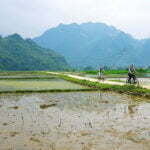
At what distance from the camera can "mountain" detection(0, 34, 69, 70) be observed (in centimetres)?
11232

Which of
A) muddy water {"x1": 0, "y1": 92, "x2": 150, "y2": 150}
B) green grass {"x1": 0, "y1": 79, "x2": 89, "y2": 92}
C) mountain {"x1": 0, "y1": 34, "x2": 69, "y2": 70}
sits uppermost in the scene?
mountain {"x1": 0, "y1": 34, "x2": 69, "y2": 70}

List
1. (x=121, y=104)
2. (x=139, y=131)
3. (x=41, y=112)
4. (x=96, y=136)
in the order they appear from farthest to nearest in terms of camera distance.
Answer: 1. (x=121, y=104)
2. (x=41, y=112)
3. (x=139, y=131)
4. (x=96, y=136)

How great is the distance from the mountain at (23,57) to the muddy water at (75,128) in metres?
96.4

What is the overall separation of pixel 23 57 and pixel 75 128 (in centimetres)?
11970

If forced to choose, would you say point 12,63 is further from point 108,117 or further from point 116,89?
point 108,117

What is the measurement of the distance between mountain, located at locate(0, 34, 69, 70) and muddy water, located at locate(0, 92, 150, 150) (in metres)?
96.4

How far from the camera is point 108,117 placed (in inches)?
379

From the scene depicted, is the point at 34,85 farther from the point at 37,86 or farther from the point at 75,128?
the point at 75,128

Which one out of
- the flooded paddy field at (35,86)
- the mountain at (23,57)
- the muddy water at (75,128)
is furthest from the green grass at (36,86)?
the mountain at (23,57)

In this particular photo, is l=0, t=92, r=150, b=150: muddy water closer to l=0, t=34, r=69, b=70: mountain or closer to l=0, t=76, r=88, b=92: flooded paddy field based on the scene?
l=0, t=76, r=88, b=92: flooded paddy field

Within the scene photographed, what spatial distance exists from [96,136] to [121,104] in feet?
19.1

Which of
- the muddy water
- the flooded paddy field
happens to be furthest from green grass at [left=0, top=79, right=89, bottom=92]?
the muddy water

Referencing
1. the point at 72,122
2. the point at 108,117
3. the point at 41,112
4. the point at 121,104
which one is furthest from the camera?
the point at 121,104

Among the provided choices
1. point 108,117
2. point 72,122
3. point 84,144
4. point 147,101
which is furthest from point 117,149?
point 147,101
